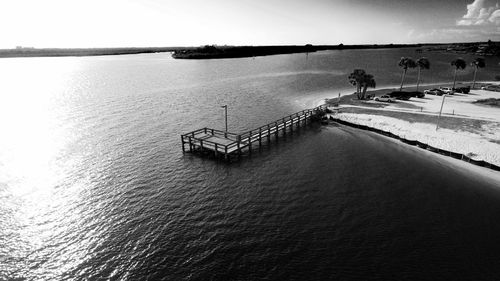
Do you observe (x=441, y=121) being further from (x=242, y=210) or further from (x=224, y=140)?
(x=242, y=210)

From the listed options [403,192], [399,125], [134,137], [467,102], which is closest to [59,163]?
[134,137]

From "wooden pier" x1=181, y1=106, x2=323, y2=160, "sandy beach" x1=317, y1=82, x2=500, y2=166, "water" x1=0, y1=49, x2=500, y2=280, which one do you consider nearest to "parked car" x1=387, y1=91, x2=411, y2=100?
"sandy beach" x1=317, y1=82, x2=500, y2=166

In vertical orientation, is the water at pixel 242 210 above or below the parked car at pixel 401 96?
below

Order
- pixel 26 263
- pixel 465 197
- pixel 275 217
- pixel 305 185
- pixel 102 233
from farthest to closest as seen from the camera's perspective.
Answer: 1. pixel 305 185
2. pixel 465 197
3. pixel 275 217
4. pixel 102 233
5. pixel 26 263

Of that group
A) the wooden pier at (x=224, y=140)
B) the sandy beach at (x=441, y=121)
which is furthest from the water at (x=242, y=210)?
the sandy beach at (x=441, y=121)

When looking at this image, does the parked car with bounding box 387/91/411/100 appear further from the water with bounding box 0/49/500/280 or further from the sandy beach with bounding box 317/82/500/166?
the water with bounding box 0/49/500/280

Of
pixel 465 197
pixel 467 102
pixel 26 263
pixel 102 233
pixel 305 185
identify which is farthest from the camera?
pixel 467 102

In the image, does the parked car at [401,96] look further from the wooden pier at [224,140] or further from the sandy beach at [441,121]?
the wooden pier at [224,140]

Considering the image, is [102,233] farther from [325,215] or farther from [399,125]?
[399,125]
